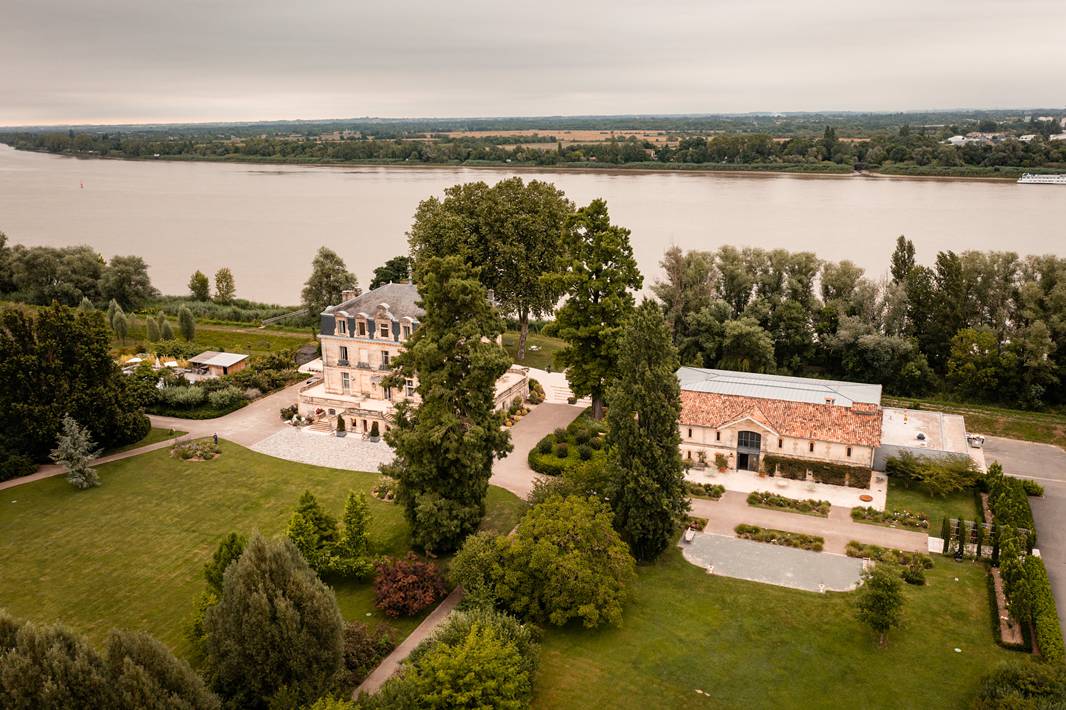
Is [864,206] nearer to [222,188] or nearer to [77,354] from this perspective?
[77,354]

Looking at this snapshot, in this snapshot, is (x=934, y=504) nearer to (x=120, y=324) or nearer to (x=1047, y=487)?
(x=1047, y=487)

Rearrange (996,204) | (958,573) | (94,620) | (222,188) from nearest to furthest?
(94,620) → (958,573) → (996,204) → (222,188)

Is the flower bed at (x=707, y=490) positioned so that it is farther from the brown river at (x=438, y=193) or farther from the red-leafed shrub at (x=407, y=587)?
the brown river at (x=438, y=193)

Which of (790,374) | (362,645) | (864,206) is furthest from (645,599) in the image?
(864,206)

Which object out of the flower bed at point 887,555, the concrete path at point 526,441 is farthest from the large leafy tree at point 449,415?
the flower bed at point 887,555

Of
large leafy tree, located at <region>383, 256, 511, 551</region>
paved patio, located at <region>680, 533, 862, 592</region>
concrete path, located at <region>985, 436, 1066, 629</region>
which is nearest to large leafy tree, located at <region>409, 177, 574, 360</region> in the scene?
large leafy tree, located at <region>383, 256, 511, 551</region>
